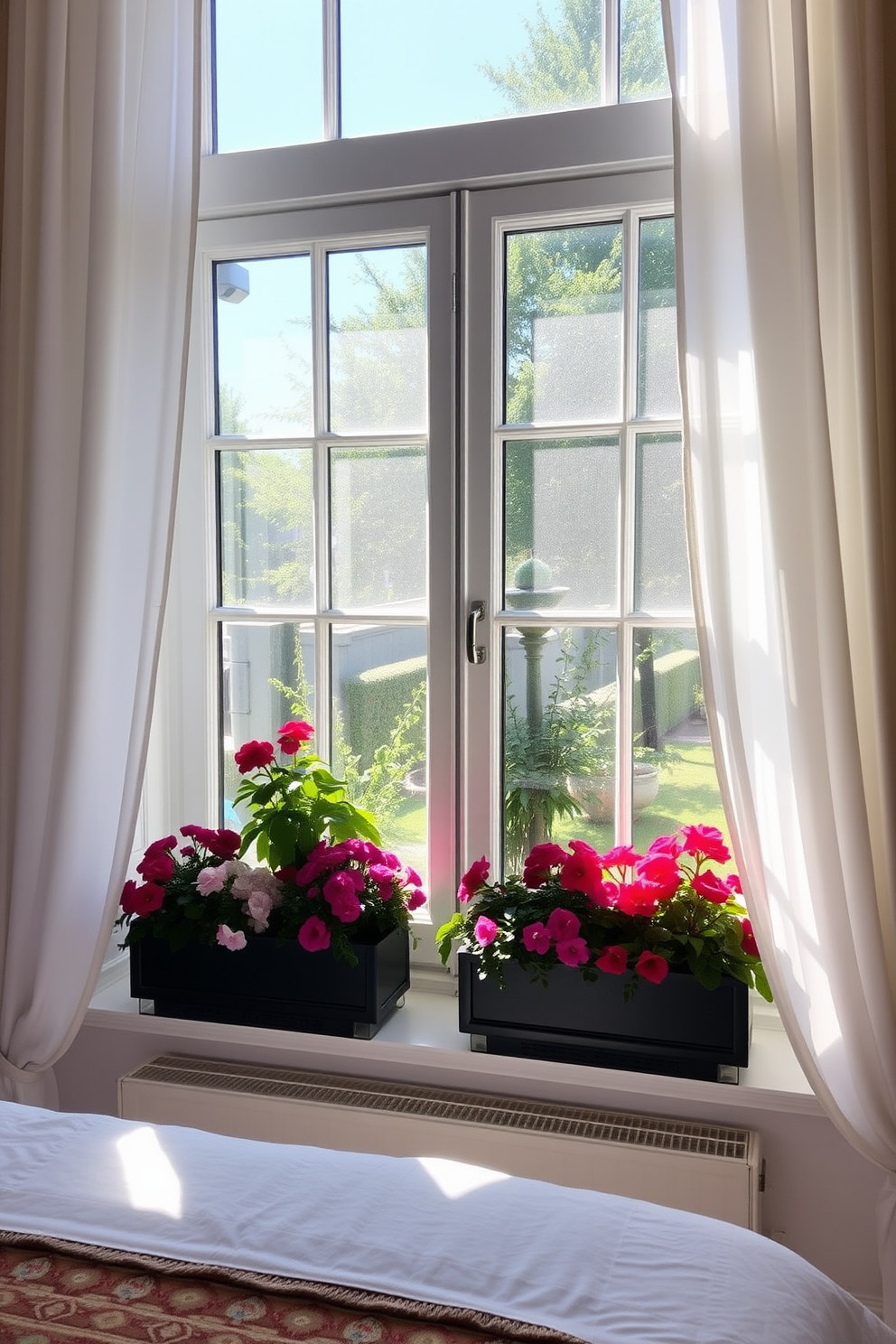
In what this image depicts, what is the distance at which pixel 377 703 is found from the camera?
2.42 metres

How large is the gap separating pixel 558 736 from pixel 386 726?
386mm

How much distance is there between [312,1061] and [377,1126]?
23cm

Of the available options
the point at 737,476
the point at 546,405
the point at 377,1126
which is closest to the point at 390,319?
the point at 546,405

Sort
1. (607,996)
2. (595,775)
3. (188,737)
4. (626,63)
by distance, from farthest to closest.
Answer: (188,737) → (595,775) → (626,63) → (607,996)

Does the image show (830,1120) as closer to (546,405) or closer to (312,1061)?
(312,1061)

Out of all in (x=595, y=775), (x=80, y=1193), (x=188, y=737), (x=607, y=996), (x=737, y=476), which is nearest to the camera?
(x=80, y=1193)

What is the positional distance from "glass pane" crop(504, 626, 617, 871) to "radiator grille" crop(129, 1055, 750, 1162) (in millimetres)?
500

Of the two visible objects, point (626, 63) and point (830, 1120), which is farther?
point (626, 63)

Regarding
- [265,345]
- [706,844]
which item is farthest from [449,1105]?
[265,345]

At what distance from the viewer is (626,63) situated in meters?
2.10

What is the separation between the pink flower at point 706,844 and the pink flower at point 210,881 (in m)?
0.90

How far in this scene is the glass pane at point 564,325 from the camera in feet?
7.14

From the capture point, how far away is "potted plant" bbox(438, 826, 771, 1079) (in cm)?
192

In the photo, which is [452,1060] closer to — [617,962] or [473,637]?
[617,962]
